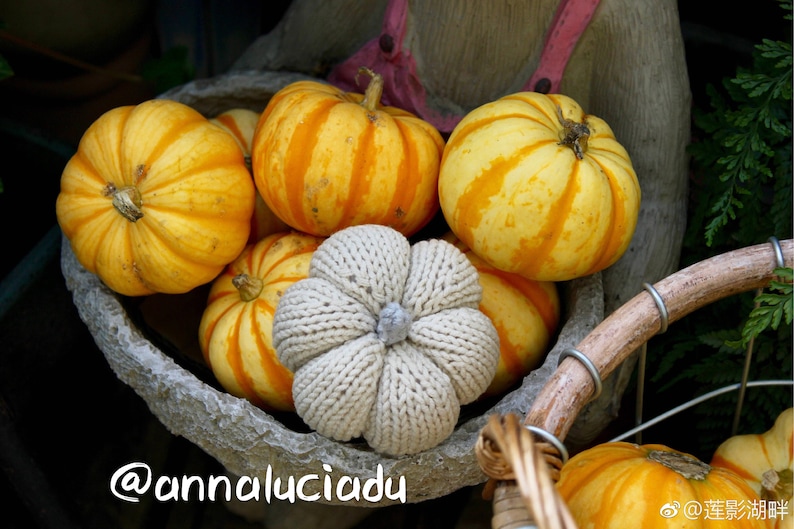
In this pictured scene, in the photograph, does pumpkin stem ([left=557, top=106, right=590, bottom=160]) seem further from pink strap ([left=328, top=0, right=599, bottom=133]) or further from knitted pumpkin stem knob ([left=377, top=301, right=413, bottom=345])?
knitted pumpkin stem knob ([left=377, top=301, right=413, bottom=345])

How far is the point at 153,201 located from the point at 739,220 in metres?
0.94

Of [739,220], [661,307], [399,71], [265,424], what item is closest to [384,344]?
[265,424]

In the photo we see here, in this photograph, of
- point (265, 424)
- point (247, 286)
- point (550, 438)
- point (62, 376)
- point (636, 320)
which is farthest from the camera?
point (62, 376)

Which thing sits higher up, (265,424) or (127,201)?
(127,201)

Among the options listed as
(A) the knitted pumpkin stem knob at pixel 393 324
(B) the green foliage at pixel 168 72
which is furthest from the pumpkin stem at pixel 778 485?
(B) the green foliage at pixel 168 72

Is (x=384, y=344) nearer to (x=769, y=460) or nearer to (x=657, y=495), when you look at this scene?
(x=657, y=495)

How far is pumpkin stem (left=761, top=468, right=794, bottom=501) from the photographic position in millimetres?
917

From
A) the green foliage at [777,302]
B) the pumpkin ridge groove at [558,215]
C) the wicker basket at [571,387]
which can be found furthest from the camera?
the pumpkin ridge groove at [558,215]

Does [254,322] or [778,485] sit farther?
[254,322]

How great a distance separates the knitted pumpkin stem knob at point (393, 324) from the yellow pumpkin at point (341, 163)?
23cm

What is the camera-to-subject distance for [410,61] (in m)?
1.25

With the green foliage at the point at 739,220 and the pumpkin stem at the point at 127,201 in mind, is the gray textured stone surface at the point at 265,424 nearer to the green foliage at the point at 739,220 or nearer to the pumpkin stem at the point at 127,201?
the pumpkin stem at the point at 127,201

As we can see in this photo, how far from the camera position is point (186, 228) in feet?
3.34

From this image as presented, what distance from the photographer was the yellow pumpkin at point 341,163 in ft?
3.36
